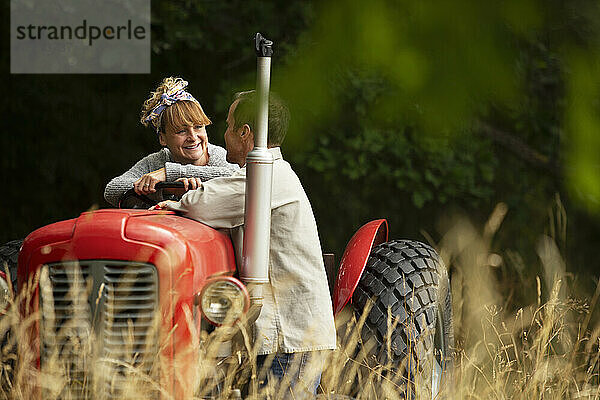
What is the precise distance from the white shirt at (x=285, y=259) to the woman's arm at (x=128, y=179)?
0.65 m

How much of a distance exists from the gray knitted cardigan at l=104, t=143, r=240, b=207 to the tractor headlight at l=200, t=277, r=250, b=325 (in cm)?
73

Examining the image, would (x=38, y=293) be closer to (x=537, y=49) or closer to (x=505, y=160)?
(x=537, y=49)

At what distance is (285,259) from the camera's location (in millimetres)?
2525

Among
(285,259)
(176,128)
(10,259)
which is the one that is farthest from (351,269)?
(10,259)

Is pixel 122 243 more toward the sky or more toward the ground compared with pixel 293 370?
more toward the sky

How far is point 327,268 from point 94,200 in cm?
393

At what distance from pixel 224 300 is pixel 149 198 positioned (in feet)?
2.35

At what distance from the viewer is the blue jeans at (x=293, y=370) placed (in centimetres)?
248

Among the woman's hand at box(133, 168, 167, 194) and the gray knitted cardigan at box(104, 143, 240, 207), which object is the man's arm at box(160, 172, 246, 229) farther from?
the gray knitted cardigan at box(104, 143, 240, 207)

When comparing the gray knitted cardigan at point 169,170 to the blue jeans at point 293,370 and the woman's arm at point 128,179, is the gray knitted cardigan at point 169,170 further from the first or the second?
the blue jeans at point 293,370

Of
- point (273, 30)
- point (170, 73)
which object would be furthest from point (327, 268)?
point (170, 73)

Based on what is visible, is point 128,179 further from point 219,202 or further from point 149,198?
point 219,202

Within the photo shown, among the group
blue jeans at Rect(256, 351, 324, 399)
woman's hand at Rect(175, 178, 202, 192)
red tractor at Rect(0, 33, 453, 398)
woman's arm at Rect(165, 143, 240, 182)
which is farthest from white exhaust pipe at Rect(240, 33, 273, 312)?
woman's arm at Rect(165, 143, 240, 182)

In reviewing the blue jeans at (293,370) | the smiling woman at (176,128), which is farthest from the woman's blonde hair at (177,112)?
the blue jeans at (293,370)
